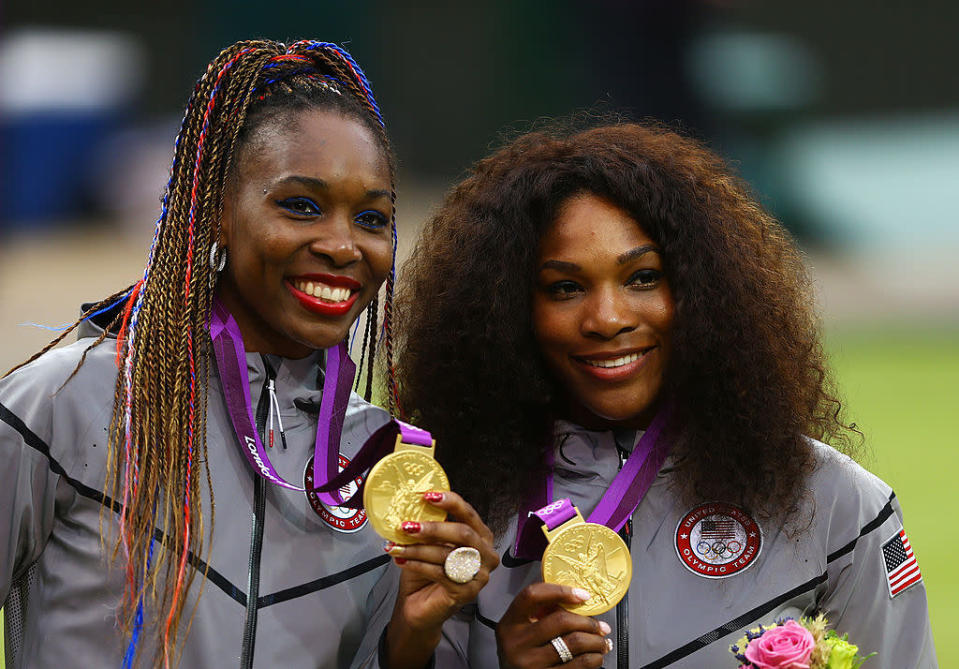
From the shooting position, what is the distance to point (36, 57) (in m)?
17.2

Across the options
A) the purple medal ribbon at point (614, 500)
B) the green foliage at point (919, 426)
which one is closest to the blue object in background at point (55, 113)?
the green foliage at point (919, 426)

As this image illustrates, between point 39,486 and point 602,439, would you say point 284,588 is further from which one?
point 602,439

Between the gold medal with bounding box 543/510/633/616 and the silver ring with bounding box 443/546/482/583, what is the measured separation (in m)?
0.19

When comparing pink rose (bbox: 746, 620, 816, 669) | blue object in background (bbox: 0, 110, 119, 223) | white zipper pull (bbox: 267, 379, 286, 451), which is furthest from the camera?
blue object in background (bbox: 0, 110, 119, 223)

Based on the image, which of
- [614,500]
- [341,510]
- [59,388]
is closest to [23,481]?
[59,388]

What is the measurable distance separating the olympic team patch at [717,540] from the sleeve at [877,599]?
0.57ft

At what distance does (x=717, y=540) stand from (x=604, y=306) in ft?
1.85

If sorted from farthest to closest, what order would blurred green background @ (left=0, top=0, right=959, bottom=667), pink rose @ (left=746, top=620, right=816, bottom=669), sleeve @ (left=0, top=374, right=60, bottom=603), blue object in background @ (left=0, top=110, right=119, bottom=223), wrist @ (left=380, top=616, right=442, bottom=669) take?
blurred green background @ (left=0, top=0, right=959, bottom=667)
blue object in background @ (left=0, top=110, right=119, bottom=223)
wrist @ (left=380, top=616, right=442, bottom=669)
sleeve @ (left=0, top=374, right=60, bottom=603)
pink rose @ (left=746, top=620, right=816, bottom=669)

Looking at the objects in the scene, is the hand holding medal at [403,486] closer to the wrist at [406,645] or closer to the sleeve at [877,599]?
the wrist at [406,645]

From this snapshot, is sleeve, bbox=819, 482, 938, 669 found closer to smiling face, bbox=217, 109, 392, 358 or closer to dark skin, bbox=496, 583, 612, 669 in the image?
dark skin, bbox=496, 583, 612, 669

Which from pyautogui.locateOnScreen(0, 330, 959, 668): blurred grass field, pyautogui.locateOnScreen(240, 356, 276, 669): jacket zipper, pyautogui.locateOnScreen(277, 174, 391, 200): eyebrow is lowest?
pyautogui.locateOnScreen(0, 330, 959, 668): blurred grass field

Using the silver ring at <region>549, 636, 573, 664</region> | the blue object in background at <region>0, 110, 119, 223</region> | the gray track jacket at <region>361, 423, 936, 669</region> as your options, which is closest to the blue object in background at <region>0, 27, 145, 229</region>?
the blue object in background at <region>0, 110, 119, 223</region>

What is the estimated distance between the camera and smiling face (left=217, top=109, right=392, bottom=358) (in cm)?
273

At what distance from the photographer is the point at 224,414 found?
279 cm
